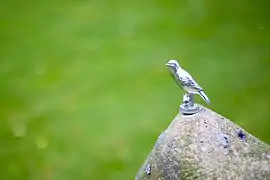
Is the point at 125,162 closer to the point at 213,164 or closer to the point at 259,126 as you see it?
Result: the point at 259,126

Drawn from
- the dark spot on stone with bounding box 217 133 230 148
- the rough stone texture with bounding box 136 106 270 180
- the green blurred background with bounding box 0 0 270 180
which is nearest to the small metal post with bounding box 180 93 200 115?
the rough stone texture with bounding box 136 106 270 180

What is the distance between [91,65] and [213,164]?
1.87 metres

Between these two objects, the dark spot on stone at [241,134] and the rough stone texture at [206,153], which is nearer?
the rough stone texture at [206,153]

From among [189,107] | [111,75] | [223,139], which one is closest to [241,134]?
[223,139]

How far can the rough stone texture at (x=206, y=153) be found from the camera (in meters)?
2.08

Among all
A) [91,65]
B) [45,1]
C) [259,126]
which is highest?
[45,1]

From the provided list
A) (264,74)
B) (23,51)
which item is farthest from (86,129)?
(264,74)

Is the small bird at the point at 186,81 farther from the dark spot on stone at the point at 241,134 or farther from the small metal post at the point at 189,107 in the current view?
the dark spot on stone at the point at 241,134

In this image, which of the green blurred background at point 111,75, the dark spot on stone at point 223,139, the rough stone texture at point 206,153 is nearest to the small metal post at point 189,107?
the rough stone texture at point 206,153

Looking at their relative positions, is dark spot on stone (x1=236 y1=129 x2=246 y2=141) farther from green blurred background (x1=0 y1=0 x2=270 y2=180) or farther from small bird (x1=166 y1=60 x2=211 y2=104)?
green blurred background (x1=0 y1=0 x2=270 y2=180)

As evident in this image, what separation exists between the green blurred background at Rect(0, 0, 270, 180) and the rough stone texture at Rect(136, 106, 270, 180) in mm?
1009

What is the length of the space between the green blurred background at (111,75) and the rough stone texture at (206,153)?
1.01m

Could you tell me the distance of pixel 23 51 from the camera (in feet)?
12.9

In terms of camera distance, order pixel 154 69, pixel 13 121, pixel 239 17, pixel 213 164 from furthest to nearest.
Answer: pixel 239 17, pixel 154 69, pixel 13 121, pixel 213 164
